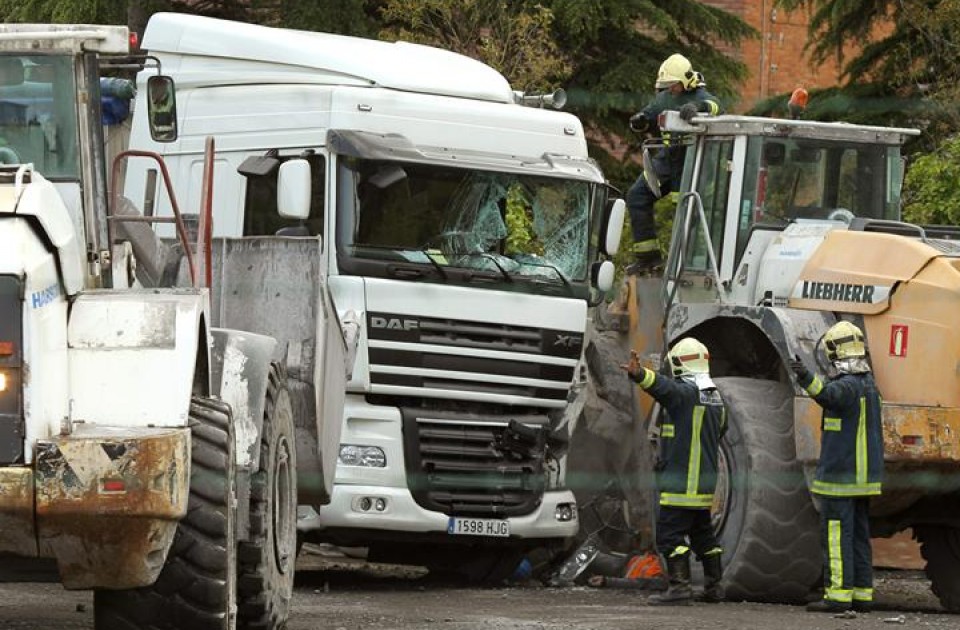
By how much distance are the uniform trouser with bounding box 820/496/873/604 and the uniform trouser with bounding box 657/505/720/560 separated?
79 centimetres

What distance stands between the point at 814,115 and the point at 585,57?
10.4ft

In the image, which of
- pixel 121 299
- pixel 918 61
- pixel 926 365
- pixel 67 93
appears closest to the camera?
pixel 121 299

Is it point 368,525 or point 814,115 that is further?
point 814,115

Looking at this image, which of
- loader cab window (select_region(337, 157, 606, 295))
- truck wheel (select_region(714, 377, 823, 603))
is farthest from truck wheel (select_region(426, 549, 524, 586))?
loader cab window (select_region(337, 157, 606, 295))

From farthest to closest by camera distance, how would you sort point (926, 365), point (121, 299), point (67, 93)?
point (926, 365), point (67, 93), point (121, 299)

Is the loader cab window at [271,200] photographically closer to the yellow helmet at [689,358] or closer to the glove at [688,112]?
the yellow helmet at [689,358]

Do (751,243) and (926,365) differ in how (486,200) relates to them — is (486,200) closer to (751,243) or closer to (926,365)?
(751,243)

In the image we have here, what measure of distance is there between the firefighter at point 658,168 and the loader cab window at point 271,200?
2.88 metres

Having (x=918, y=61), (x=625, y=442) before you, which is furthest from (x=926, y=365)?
(x=918, y=61)

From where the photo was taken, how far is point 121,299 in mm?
8070

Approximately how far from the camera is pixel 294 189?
1384 cm

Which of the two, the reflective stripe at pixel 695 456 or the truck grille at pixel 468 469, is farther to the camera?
the truck grille at pixel 468 469

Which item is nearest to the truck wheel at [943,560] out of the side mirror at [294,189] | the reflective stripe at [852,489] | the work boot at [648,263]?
the reflective stripe at [852,489]

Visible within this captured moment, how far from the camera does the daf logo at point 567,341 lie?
1482cm
